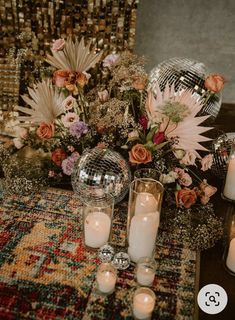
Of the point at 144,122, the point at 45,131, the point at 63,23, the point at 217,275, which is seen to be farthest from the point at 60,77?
the point at 63,23

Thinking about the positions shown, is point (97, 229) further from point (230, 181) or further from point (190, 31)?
point (190, 31)

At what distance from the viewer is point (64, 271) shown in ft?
3.31

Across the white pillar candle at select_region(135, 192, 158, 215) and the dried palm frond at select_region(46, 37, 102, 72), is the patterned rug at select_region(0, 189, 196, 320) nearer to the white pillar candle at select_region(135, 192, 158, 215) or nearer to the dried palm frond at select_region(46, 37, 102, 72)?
the white pillar candle at select_region(135, 192, 158, 215)

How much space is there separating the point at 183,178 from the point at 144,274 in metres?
0.40

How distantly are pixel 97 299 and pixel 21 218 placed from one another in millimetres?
391

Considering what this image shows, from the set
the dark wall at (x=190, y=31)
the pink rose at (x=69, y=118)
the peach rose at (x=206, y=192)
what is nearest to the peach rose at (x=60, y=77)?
the pink rose at (x=69, y=118)

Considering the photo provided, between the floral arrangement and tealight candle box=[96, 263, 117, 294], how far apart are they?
1.16ft

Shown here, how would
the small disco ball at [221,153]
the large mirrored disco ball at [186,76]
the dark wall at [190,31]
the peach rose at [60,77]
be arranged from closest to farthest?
1. the peach rose at [60,77]
2. the small disco ball at [221,153]
3. the large mirrored disco ball at [186,76]
4. the dark wall at [190,31]

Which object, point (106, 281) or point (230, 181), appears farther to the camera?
point (230, 181)

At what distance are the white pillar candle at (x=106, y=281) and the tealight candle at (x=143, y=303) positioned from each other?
0.23ft

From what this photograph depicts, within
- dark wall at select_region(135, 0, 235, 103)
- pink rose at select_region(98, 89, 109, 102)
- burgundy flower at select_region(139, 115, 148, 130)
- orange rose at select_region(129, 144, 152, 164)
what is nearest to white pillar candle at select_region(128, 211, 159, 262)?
orange rose at select_region(129, 144, 152, 164)

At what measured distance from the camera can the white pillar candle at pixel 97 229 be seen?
1054mm

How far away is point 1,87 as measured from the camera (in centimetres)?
187

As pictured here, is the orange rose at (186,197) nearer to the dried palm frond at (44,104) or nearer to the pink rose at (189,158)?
the pink rose at (189,158)
